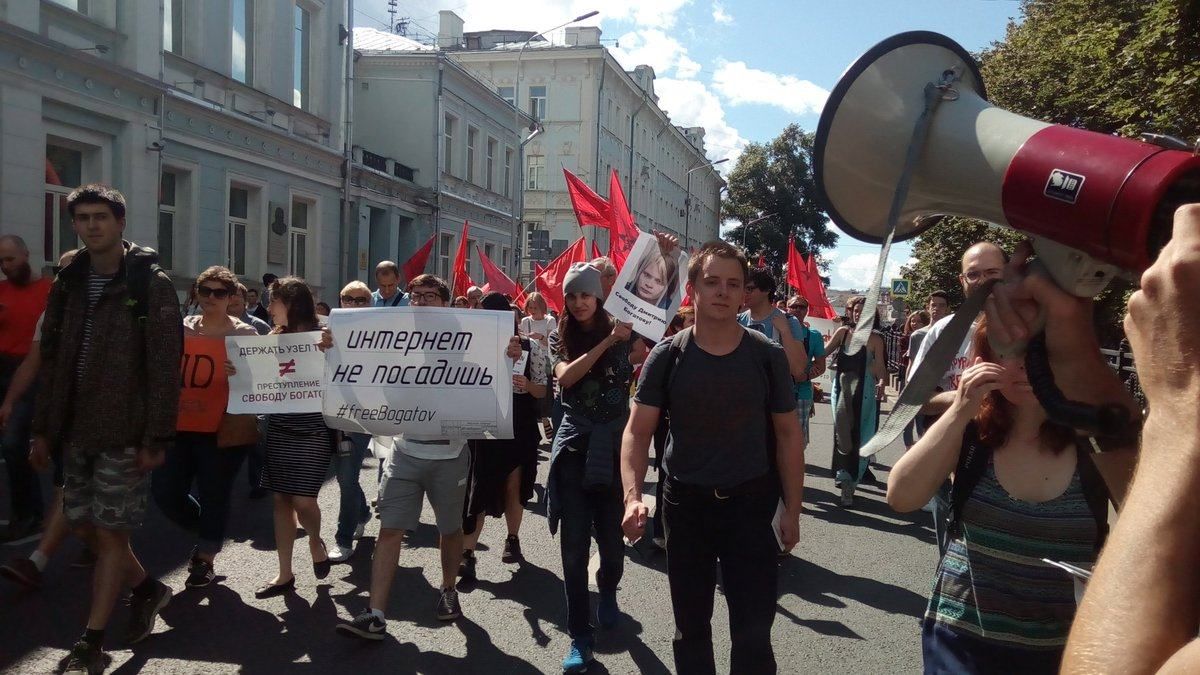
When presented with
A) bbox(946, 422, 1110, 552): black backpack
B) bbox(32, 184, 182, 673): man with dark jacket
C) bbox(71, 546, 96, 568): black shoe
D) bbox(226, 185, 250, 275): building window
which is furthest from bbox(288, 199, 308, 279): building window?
bbox(946, 422, 1110, 552): black backpack

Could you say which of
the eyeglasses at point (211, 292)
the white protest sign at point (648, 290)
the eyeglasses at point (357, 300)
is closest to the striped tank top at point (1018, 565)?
the white protest sign at point (648, 290)

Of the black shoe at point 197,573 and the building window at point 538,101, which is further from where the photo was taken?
the building window at point 538,101

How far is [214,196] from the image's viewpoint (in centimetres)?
1719

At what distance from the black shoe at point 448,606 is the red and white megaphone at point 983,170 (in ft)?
12.9

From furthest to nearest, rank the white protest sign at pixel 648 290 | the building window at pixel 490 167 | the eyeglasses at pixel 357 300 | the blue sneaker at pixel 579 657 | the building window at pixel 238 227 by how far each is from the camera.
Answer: the building window at pixel 490 167, the building window at pixel 238 227, the eyeglasses at pixel 357 300, the white protest sign at pixel 648 290, the blue sneaker at pixel 579 657

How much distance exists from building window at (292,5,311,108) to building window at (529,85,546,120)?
2679 centimetres

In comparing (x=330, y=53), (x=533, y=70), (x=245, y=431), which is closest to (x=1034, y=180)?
(x=245, y=431)

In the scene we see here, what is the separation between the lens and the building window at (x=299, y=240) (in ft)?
67.9

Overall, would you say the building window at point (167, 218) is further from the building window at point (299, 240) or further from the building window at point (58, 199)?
the building window at point (299, 240)

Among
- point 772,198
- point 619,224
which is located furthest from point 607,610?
point 772,198

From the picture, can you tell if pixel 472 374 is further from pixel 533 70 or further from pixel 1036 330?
pixel 533 70

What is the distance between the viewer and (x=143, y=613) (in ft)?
14.4

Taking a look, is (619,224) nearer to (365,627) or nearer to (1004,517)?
(365,627)

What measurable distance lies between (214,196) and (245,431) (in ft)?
43.8
